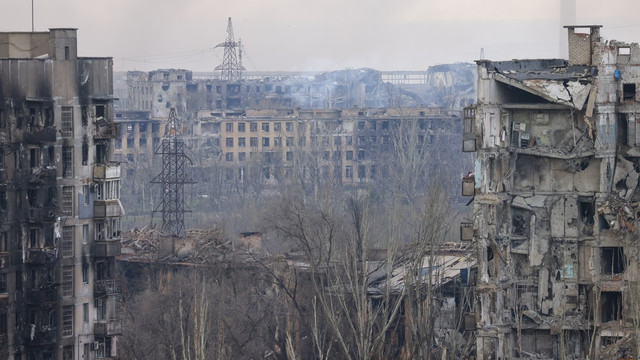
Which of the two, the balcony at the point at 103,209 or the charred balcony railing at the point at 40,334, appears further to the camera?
the balcony at the point at 103,209

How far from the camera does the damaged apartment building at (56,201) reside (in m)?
34.2

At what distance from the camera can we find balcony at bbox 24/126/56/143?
34.6m

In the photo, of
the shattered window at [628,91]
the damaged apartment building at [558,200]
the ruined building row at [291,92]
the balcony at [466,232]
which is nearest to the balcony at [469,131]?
the damaged apartment building at [558,200]

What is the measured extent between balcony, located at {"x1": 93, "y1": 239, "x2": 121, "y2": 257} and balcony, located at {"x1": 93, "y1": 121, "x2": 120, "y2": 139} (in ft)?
7.90

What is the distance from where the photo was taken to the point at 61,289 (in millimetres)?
34875

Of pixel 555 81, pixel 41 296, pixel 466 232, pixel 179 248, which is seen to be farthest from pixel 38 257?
pixel 179 248

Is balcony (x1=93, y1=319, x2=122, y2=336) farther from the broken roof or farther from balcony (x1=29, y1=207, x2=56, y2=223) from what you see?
the broken roof

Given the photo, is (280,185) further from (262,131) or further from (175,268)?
(175,268)

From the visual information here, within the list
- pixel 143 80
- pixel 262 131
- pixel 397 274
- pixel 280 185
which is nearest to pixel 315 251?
pixel 397 274

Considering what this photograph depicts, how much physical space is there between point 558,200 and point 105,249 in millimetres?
11870

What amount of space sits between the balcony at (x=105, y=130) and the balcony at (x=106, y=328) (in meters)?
4.20

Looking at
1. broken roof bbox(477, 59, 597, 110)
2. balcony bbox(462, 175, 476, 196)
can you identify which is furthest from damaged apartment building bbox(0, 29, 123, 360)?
broken roof bbox(477, 59, 597, 110)

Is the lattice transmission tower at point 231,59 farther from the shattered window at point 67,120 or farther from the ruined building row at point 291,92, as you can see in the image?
the shattered window at point 67,120

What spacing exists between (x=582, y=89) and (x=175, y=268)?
2468cm
